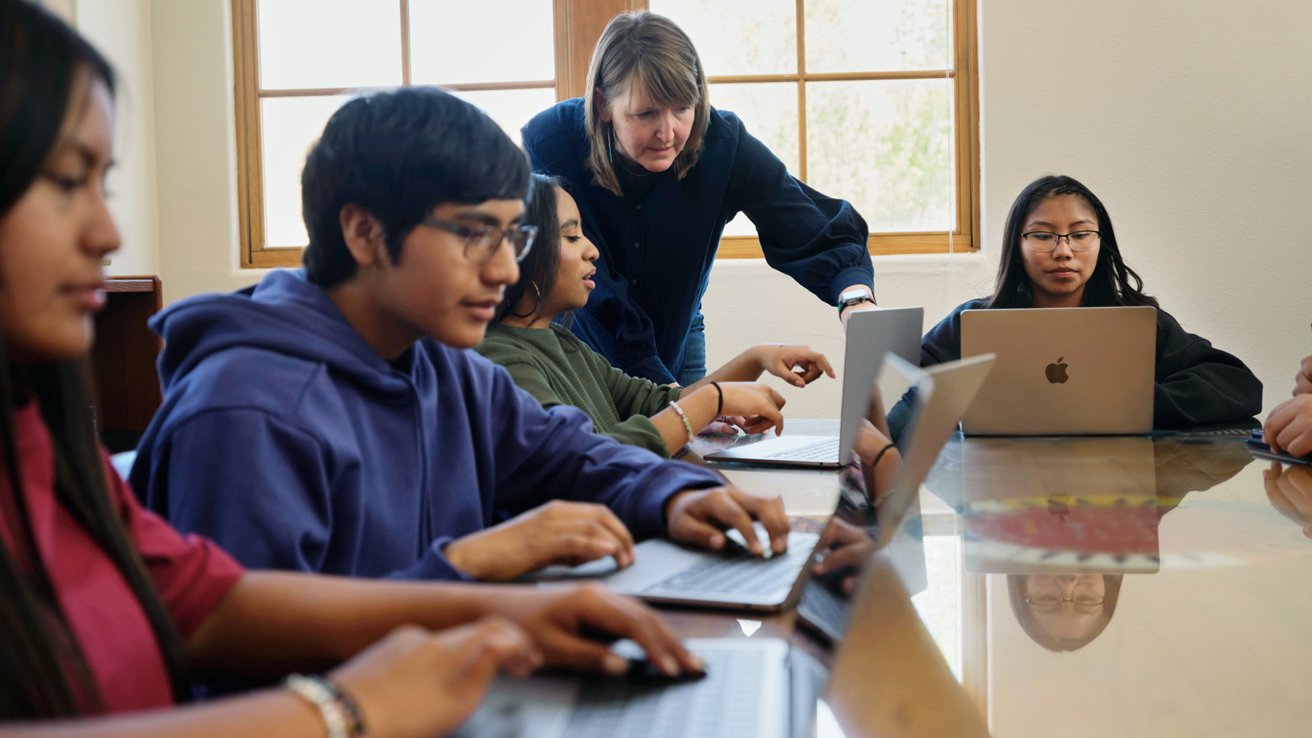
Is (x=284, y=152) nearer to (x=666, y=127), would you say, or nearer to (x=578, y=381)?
(x=666, y=127)

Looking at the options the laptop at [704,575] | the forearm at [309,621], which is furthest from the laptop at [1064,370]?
the forearm at [309,621]

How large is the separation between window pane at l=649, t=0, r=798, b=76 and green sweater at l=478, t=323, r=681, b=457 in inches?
72.3

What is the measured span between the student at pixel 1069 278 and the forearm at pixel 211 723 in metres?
1.93

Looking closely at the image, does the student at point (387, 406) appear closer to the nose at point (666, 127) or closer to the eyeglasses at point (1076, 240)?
the nose at point (666, 127)

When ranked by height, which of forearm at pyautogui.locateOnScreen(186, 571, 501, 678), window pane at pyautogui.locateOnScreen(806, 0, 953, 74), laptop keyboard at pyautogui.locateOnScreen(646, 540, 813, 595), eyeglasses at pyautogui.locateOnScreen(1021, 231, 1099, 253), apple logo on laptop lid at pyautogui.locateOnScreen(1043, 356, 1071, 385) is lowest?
laptop keyboard at pyautogui.locateOnScreen(646, 540, 813, 595)

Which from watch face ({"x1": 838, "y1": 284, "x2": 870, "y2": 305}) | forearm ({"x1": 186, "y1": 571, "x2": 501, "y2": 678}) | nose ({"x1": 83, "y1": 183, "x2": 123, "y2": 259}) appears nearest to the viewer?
nose ({"x1": 83, "y1": 183, "x2": 123, "y2": 259})

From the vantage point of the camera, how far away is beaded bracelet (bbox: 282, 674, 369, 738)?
0.55 m

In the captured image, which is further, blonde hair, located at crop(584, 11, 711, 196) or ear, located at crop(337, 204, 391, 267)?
blonde hair, located at crop(584, 11, 711, 196)

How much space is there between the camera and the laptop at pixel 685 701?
2.10 ft

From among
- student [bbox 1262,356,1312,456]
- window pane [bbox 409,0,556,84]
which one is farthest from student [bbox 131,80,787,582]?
window pane [bbox 409,0,556,84]

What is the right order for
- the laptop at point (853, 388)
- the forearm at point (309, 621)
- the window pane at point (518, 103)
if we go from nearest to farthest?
the forearm at point (309, 621) → the laptop at point (853, 388) → the window pane at point (518, 103)

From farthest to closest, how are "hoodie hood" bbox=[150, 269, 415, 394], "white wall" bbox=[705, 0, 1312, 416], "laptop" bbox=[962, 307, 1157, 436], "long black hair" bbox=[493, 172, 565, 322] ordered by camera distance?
"white wall" bbox=[705, 0, 1312, 416], "laptop" bbox=[962, 307, 1157, 436], "long black hair" bbox=[493, 172, 565, 322], "hoodie hood" bbox=[150, 269, 415, 394]

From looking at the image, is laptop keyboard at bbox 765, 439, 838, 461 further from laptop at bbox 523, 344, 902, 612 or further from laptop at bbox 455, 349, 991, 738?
laptop at bbox 455, 349, 991, 738

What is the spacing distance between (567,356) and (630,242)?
55 centimetres
